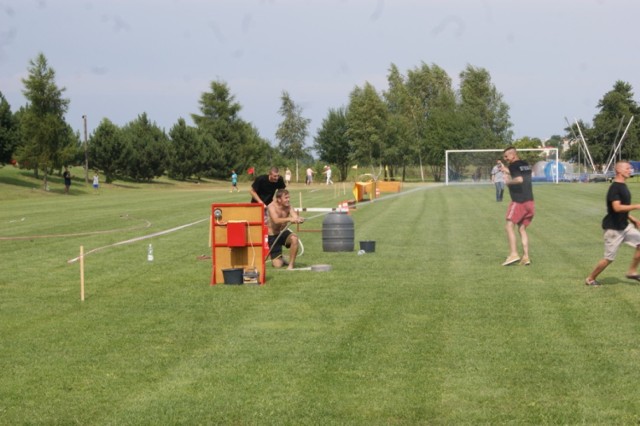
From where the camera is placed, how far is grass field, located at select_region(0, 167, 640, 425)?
24.0ft

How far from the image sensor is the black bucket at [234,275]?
14.2m

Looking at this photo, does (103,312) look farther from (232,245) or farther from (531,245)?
(531,245)

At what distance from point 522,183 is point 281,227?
14.6ft

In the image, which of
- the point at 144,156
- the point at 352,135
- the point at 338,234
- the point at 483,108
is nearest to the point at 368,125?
the point at 352,135

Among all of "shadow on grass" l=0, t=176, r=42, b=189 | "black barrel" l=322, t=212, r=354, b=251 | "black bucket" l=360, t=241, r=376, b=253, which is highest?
"shadow on grass" l=0, t=176, r=42, b=189

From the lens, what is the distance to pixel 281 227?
55.5 feet

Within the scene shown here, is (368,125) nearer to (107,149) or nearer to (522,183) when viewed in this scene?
(107,149)

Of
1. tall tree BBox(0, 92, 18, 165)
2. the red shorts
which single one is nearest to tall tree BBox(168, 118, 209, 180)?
tall tree BBox(0, 92, 18, 165)

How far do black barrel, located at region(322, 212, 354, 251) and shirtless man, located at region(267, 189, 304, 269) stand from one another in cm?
253

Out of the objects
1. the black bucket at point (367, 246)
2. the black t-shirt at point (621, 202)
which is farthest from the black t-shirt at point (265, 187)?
the black t-shirt at point (621, 202)

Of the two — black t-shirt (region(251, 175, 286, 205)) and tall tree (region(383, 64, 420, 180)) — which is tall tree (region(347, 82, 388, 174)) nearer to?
tall tree (region(383, 64, 420, 180))

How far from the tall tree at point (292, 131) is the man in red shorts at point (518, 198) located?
10667 centimetres

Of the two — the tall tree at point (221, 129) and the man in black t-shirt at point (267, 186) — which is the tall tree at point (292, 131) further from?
the man in black t-shirt at point (267, 186)

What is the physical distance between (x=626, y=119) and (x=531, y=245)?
119 m
